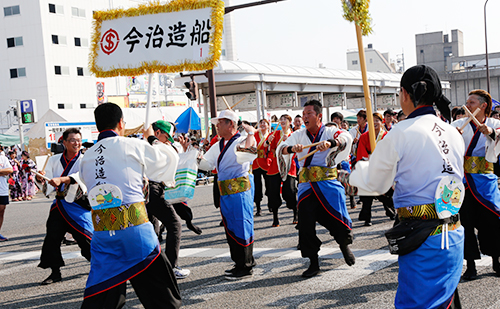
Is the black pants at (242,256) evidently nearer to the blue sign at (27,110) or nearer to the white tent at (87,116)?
the blue sign at (27,110)

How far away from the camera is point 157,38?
626cm

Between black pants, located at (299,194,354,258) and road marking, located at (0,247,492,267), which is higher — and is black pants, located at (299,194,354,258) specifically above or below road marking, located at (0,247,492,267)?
above

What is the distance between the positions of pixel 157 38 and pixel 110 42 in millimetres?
646

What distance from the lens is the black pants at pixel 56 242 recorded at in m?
5.86

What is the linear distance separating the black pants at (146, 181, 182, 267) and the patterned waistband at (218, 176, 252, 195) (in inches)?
26.2

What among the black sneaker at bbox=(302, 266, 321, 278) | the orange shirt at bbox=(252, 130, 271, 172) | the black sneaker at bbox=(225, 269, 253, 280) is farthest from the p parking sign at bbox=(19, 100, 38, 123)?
the black sneaker at bbox=(302, 266, 321, 278)

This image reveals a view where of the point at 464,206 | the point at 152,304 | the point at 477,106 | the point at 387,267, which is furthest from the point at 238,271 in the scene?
the point at 477,106

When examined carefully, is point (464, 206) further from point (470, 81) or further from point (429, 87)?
point (470, 81)

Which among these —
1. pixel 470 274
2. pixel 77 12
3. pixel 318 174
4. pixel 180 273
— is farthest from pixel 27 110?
pixel 77 12

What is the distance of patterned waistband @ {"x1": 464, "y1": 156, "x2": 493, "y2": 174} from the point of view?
5031mm

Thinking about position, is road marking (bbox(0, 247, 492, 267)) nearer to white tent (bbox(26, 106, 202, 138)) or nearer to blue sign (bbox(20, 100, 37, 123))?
blue sign (bbox(20, 100, 37, 123))

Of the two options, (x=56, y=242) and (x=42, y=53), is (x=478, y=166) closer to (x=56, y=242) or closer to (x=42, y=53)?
(x=56, y=242)

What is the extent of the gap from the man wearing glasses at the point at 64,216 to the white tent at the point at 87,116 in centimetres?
1837

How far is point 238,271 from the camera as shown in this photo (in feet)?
17.9
